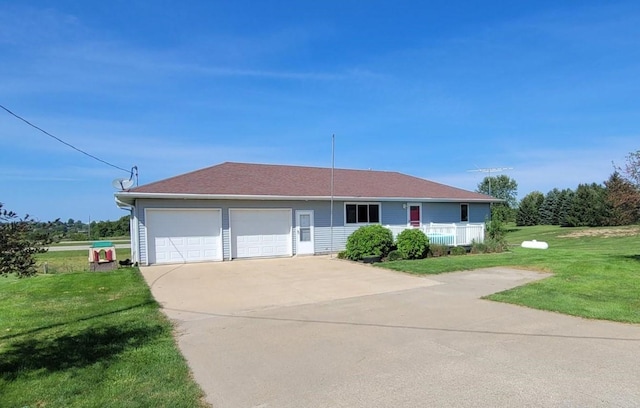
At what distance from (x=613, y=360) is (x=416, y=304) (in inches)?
139

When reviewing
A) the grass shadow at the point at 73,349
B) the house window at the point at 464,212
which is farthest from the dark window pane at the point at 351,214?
the grass shadow at the point at 73,349

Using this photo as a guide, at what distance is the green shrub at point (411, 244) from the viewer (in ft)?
50.1

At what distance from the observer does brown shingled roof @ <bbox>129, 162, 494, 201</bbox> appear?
53.5 feet

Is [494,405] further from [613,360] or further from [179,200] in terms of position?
[179,200]

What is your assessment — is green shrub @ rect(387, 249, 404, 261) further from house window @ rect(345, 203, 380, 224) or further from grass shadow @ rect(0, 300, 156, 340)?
grass shadow @ rect(0, 300, 156, 340)

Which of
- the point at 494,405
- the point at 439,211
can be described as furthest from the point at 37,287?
the point at 439,211

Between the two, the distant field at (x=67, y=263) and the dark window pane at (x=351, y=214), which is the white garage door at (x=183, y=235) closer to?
the distant field at (x=67, y=263)

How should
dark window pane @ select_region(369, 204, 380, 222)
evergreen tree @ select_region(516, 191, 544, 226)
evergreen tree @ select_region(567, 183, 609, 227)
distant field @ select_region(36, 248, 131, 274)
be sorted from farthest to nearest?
evergreen tree @ select_region(516, 191, 544, 226), evergreen tree @ select_region(567, 183, 609, 227), dark window pane @ select_region(369, 204, 380, 222), distant field @ select_region(36, 248, 131, 274)

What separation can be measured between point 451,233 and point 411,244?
3699mm

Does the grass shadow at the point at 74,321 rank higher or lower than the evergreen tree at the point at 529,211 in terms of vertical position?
lower

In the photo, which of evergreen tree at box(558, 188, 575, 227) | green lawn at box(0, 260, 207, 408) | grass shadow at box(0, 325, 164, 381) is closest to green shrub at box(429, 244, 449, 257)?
green lawn at box(0, 260, 207, 408)

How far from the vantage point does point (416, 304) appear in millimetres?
7906

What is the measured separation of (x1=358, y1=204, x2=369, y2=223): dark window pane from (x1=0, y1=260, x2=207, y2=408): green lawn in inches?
471

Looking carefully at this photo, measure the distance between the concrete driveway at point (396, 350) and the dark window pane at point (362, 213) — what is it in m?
10.0
